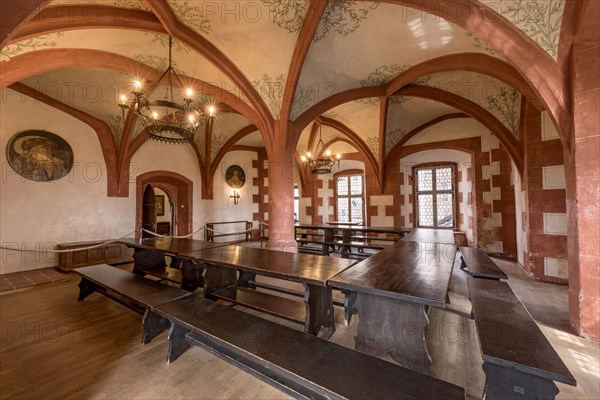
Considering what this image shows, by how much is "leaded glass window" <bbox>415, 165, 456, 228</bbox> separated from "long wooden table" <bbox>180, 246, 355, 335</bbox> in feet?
20.4

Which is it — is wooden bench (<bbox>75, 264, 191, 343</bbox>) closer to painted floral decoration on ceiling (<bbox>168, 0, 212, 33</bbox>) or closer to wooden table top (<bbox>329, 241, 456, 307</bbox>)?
wooden table top (<bbox>329, 241, 456, 307</bbox>)

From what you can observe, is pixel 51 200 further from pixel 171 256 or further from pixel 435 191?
pixel 435 191

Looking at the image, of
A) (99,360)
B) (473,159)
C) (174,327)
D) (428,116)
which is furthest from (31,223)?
(473,159)

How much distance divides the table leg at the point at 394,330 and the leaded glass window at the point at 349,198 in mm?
7332

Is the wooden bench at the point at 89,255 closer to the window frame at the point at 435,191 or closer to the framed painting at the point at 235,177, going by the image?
the framed painting at the point at 235,177

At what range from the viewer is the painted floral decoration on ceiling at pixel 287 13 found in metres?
3.07

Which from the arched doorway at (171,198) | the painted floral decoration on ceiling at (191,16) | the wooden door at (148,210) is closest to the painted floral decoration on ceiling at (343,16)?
the painted floral decoration on ceiling at (191,16)

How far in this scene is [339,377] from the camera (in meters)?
1.24

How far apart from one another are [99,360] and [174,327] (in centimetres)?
71

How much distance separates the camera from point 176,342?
207cm

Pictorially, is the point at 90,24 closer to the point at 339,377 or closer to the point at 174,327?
the point at 174,327

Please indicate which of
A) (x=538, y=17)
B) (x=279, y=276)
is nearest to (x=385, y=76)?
(x=538, y=17)

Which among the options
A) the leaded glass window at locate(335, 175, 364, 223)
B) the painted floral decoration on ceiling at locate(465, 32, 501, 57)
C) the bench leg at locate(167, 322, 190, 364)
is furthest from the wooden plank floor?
the leaded glass window at locate(335, 175, 364, 223)

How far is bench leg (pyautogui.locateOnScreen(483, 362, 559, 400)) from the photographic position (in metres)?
1.29
